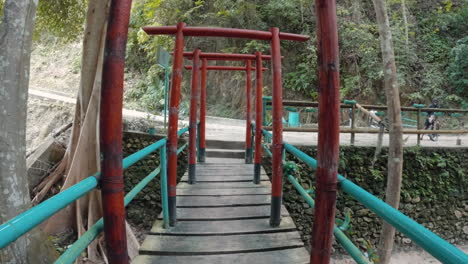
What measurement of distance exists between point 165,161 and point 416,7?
17.8 metres

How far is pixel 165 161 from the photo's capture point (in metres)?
2.21

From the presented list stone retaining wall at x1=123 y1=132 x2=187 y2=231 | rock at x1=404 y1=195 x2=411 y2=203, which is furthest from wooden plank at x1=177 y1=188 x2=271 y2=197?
rock at x1=404 y1=195 x2=411 y2=203

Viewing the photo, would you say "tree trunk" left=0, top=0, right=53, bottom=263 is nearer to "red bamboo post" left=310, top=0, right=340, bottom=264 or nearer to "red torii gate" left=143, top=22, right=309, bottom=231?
"red torii gate" left=143, top=22, right=309, bottom=231

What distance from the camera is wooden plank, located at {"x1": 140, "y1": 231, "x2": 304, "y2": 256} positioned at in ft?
6.49

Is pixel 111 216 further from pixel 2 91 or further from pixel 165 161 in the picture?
pixel 2 91

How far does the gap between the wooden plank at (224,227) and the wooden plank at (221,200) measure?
0.34 m

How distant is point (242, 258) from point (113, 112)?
144cm

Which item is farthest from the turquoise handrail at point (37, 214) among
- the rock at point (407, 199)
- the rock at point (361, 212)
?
the rock at point (407, 199)

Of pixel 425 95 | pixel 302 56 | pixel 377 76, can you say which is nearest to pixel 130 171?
pixel 302 56

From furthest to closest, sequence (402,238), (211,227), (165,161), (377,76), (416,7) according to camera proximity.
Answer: (416,7) < (377,76) < (402,238) < (211,227) < (165,161)

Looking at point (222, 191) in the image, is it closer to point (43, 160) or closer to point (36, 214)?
point (36, 214)

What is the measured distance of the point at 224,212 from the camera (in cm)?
265

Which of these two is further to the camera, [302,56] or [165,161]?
[302,56]

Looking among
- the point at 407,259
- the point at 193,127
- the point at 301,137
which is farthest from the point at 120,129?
the point at 301,137
